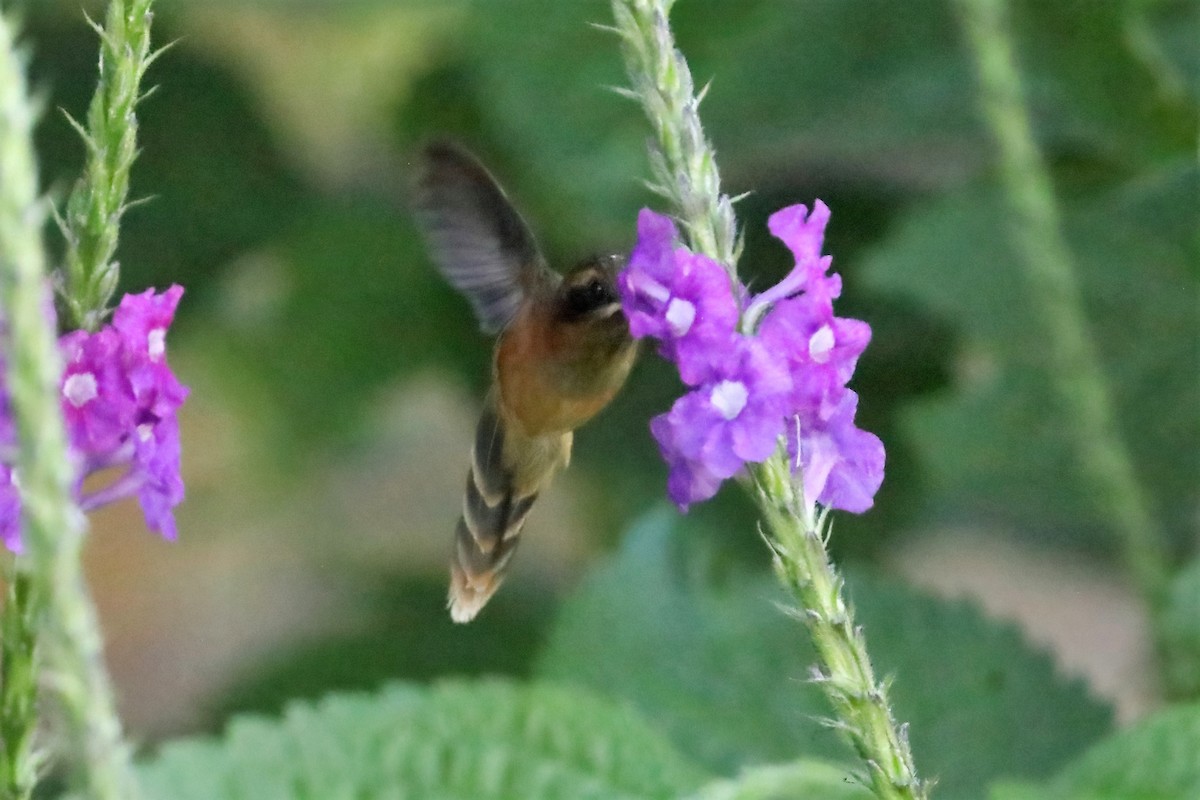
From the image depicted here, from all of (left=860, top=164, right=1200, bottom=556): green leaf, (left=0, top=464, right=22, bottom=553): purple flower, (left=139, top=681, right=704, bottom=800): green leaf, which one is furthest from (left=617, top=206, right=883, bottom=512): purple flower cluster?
(left=860, top=164, right=1200, bottom=556): green leaf

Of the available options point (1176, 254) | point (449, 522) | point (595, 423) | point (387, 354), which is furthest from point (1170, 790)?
point (449, 522)

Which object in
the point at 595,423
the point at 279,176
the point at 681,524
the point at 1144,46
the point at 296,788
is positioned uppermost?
the point at 1144,46

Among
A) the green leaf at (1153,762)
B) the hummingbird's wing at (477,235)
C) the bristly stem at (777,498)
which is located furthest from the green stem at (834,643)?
the green leaf at (1153,762)

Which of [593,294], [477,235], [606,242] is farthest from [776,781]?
[606,242]

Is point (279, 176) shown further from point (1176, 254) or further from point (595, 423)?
point (1176, 254)

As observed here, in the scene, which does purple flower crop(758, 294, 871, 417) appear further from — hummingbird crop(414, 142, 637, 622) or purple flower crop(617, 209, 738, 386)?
hummingbird crop(414, 142, 637, 622)

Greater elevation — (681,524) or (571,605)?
(681,524)

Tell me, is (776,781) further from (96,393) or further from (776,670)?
(776,670)
